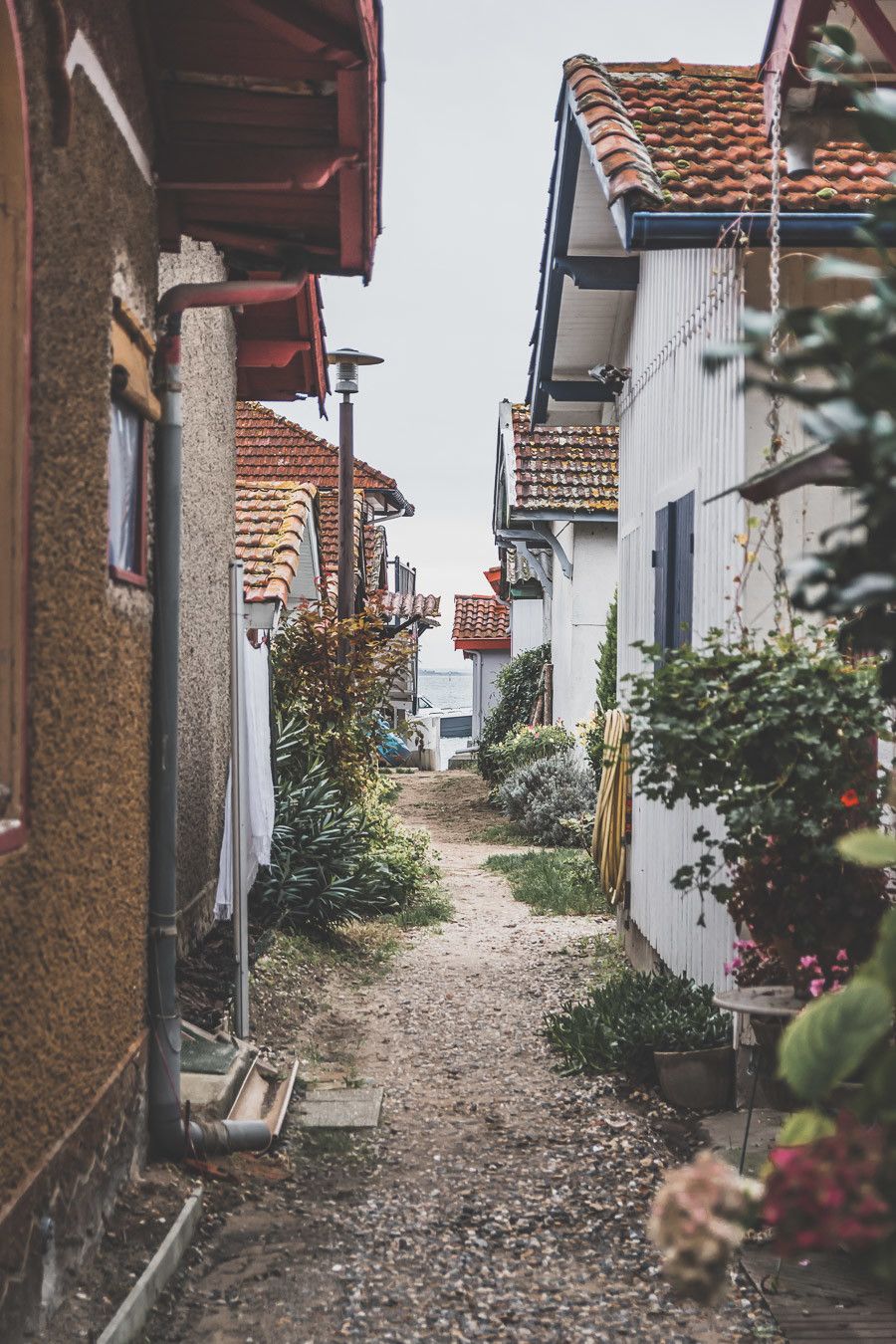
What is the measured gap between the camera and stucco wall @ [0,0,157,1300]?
131 inches

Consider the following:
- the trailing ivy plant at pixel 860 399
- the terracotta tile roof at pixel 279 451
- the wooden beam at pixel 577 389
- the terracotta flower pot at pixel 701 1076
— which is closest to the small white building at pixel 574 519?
the terracotta tile roof at pixel 279 451

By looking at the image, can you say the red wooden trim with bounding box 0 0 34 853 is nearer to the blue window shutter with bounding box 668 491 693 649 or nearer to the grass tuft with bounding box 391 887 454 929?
the blue window shutter with bounding box 668 491 693 649

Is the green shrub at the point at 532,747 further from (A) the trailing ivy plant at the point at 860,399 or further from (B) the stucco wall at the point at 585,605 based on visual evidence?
(A) the trailing ivy plant at the point at 860,399

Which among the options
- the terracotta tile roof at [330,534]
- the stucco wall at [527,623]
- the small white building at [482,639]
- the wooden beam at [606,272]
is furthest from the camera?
the small white building at [482,639]

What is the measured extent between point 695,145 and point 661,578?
241 cm

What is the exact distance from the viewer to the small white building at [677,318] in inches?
223

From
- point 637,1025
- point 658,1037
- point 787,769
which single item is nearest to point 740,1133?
point 658,1037

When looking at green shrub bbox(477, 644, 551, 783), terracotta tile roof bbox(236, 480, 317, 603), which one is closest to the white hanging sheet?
terracotta tile roof bbox(236, 480, 317, 603)

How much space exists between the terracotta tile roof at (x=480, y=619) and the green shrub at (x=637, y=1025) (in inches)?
1077

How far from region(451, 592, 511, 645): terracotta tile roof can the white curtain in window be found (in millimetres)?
29352

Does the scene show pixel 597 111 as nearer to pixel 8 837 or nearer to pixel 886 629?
pixel 8 837

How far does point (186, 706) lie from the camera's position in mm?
7332

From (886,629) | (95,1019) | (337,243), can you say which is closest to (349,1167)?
(95,1019)

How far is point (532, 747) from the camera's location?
1778 centimetres
